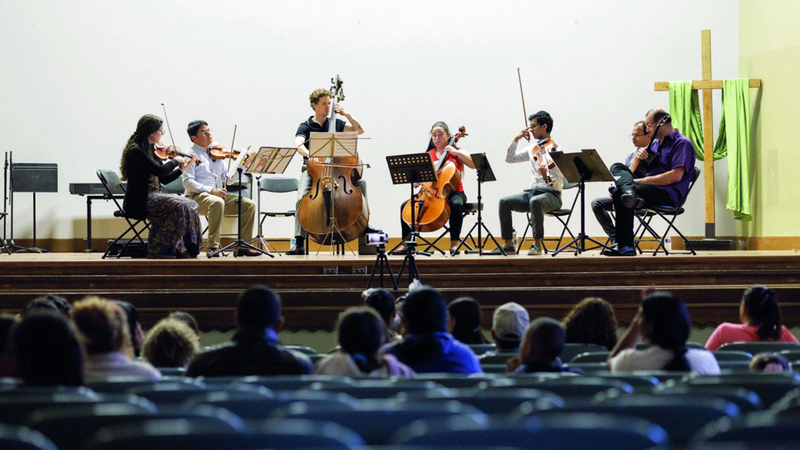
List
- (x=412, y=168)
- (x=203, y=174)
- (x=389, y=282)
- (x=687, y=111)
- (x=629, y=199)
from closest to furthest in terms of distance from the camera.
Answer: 1. (x=389, y=282)
2. (x=629, y=199)
3. (x=412, y=168)
4. (x=203, y=174)
5. (x=687, y=111)

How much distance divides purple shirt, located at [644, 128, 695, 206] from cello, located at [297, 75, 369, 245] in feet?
7.96

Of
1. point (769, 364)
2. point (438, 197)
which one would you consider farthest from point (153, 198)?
point (769, 364)

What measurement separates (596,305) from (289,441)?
2336 mm

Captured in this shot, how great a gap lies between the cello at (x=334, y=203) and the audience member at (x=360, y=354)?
14.1ft

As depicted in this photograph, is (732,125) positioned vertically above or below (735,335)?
above

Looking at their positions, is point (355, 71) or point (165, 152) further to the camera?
point (355, 71)

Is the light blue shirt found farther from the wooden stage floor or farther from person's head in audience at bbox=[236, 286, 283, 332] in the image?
person's head in audience at bbox=[236, 286, 283, 332]

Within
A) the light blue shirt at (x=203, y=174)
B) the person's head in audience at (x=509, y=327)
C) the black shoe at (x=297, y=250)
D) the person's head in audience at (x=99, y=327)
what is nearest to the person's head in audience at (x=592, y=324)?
the person's head in audience at (x=509, y=327)

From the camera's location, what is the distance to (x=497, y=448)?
149cm

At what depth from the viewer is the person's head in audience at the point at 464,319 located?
3.79 meters

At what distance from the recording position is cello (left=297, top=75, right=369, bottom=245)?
23.2 ft

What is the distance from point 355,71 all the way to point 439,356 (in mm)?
7104

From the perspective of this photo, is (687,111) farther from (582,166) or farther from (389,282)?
(389,282)

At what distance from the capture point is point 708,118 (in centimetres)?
861
